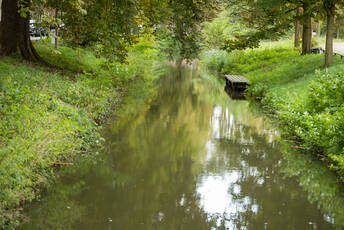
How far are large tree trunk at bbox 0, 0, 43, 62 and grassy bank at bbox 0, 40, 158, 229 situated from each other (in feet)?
3.60

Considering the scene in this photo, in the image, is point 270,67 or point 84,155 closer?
point 84,155

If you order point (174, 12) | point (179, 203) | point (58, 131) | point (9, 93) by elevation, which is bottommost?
point (179, 203)

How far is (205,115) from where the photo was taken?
56.3 feet

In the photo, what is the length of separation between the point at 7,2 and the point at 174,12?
7.93 meters

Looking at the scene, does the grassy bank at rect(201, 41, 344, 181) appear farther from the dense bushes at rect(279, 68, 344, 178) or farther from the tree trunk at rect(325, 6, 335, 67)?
the tree trunk at rect(325, 6, 335, 67)

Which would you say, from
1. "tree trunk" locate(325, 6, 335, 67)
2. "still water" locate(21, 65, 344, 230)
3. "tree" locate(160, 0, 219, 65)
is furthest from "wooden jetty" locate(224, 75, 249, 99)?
"still water" locate(21, 65, 344, 230)

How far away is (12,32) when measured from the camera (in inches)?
699

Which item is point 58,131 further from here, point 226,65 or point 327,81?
point 226,65

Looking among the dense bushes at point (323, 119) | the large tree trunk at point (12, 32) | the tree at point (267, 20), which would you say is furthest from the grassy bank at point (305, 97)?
the large tree trunk at point (12, 32)

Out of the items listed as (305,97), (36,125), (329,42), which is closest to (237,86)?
(329,42)

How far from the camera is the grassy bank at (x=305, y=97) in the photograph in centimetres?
1001

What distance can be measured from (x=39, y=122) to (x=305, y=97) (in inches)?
336

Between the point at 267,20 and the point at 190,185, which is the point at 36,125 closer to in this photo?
the point at 190,185

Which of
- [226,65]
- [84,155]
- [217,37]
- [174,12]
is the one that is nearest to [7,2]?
[174,12]
